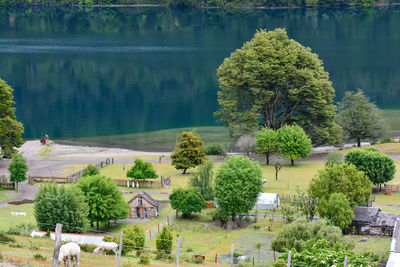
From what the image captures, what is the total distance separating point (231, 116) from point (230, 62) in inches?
359

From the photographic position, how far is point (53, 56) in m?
196

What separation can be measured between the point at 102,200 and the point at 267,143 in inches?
1330

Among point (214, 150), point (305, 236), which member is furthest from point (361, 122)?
point (305, 236)

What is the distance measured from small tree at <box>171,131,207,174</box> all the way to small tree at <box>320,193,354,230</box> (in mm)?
27020

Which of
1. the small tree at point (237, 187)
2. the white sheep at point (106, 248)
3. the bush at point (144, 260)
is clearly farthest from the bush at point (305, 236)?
the small tree at point (237, 187)

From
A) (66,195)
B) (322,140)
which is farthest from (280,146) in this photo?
(66,195)

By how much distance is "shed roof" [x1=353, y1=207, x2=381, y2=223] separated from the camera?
6809 centimetres

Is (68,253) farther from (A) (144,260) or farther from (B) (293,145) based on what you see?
(B) (293,145)

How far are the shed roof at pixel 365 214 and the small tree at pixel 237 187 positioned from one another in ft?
32.7

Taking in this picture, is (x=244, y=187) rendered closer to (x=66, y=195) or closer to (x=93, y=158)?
(x=66, y=195)

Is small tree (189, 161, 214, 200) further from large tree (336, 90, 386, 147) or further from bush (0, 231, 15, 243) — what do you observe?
large tree (336, 90, 386, 147)

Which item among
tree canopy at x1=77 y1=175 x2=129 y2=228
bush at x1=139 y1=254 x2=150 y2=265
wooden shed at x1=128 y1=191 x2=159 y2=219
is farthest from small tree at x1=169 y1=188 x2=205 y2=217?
bush at x1=139 y1=254 x2=150 y2=265

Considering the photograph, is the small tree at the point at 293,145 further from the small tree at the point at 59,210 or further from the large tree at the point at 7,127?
the small tree at the point at 59,210

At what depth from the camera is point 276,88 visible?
355ft
